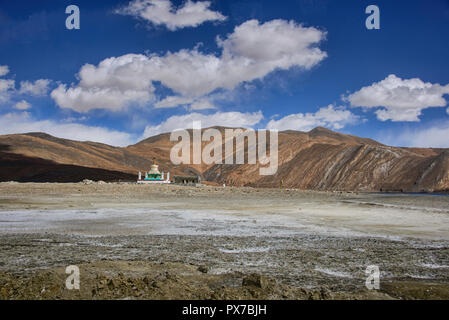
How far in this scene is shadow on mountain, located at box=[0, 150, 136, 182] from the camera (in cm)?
6862

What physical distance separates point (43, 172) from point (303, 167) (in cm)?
5242

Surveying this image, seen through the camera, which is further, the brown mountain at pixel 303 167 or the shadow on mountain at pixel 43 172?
the shadow on mountain at pixel 43 172

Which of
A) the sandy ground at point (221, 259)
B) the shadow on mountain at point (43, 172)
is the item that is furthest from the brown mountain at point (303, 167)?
the sandy ground at point (221, 259)

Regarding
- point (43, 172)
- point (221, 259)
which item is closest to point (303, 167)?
point (43, 172)

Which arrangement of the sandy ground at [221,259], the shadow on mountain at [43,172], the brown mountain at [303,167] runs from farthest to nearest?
the shadow on mountain at [43,172] → the brown mountain at [303,167] → the sandy ground at [221,259]

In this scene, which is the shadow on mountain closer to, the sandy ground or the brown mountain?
the brown mountain

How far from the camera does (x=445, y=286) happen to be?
5664mm

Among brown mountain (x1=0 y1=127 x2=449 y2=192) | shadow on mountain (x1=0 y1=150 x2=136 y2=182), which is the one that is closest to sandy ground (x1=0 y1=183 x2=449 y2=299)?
brown mountain (x1=0 y1=127 x2=449 y2=192)

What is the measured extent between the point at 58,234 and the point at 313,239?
7332 millimetres

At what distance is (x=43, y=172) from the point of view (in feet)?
232

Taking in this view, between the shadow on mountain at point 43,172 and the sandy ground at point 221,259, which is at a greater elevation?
the shadow on mountain at point 43,172

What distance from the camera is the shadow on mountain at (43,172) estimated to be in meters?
68.6

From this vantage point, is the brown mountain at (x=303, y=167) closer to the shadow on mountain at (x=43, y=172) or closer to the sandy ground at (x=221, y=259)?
the shadow on mountain at (x=43, y=172)
